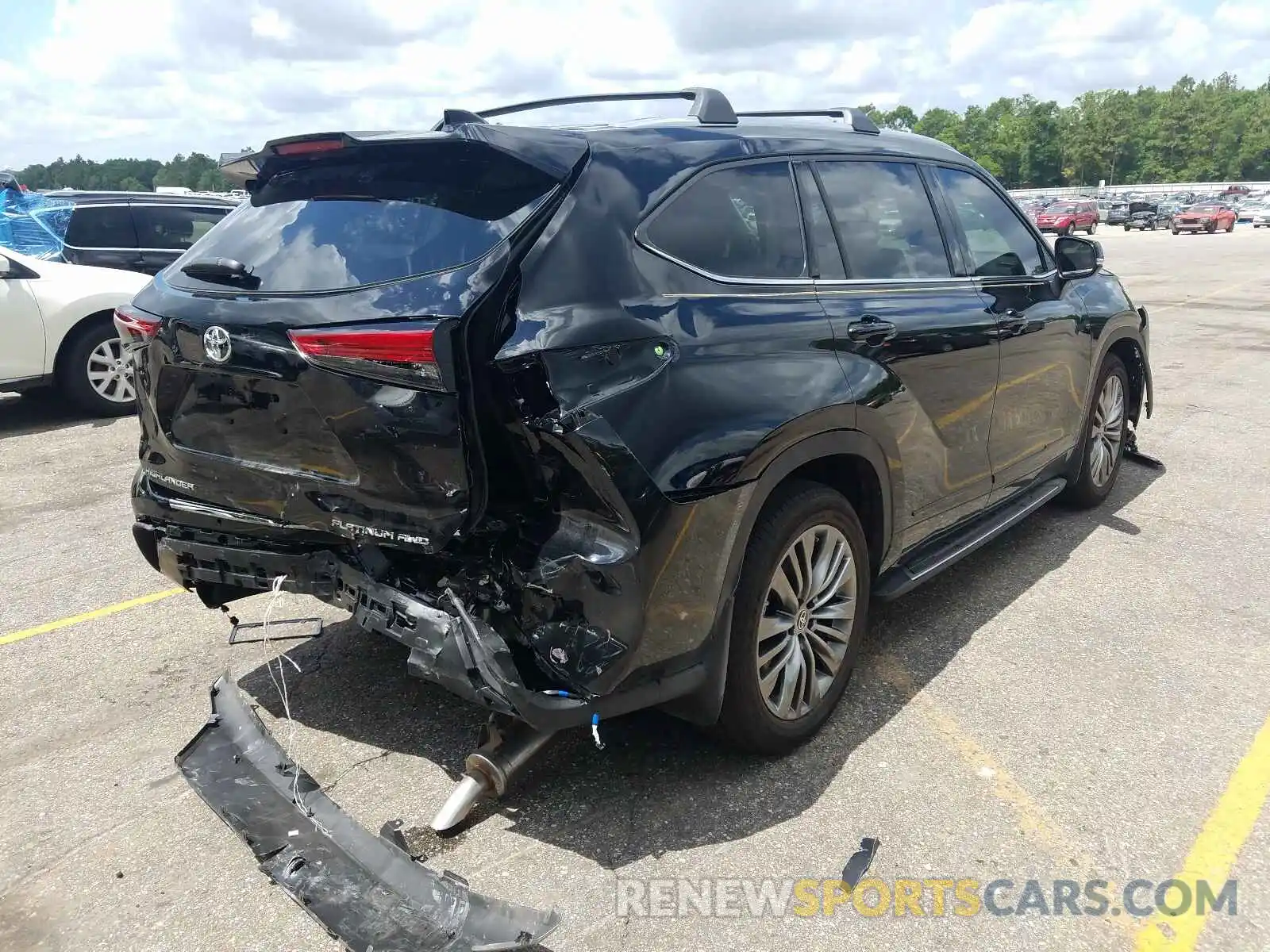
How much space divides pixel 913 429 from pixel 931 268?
74 centimetres

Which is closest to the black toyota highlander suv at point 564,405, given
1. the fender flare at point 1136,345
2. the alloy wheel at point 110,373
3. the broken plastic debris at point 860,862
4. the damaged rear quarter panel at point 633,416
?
the damaged rear quarter panel at point 633,416

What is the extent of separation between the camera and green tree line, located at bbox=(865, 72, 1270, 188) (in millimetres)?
117875

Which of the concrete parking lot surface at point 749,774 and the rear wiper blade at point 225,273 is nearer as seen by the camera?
the concrete parking lot surface at point 749,774

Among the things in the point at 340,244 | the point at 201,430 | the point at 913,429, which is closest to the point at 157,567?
the point at 201,430

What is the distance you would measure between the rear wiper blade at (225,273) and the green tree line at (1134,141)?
424 ft

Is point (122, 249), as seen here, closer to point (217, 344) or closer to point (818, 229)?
point (217, 344)

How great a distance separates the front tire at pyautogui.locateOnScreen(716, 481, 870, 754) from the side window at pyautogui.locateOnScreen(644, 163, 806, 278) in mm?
723

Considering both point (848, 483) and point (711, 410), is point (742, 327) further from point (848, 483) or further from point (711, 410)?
point (848, 483)

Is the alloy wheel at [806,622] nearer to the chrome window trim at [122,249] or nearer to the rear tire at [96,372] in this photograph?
the rear tire at [96,372]

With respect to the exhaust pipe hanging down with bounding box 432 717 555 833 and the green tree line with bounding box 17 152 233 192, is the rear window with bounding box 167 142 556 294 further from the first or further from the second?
the green tree line with bounding box 17 152 233 192

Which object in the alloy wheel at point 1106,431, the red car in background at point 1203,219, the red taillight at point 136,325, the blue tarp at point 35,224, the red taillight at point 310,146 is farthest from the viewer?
the red car in background at point 1203,219

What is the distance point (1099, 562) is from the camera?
504 centimetres

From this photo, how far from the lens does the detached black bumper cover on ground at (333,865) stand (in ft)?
7.88

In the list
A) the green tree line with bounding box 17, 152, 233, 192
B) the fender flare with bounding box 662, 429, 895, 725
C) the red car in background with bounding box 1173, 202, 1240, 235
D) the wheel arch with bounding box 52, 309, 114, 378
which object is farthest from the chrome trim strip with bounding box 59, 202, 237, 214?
the red car in background with bounding box 1173, 202, 1240, 235
